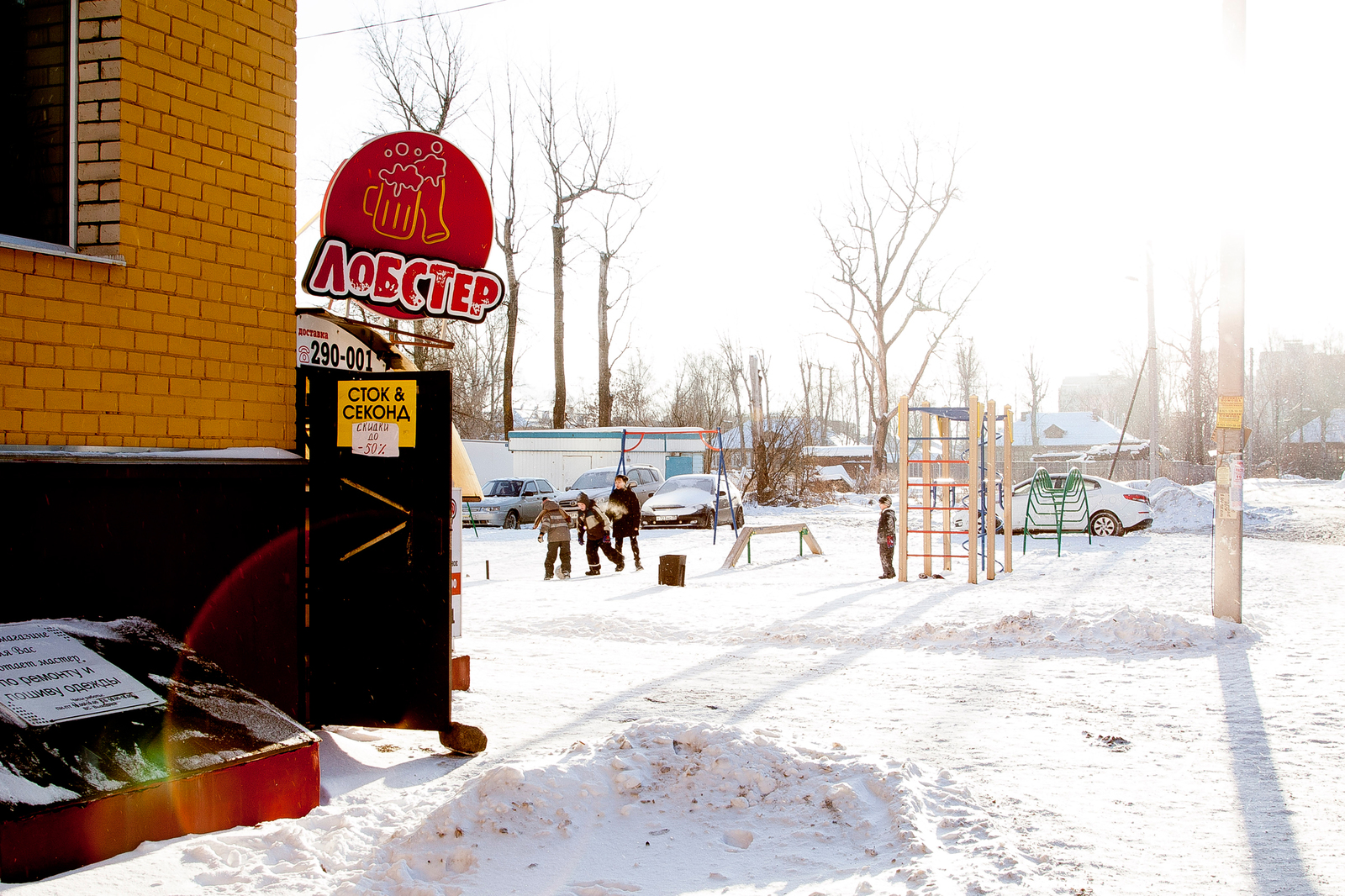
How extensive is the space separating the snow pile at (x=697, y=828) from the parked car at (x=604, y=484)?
19.3 m

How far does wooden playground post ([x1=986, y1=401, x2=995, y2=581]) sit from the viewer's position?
12.9 meters

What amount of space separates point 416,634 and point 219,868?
1873 millimetres

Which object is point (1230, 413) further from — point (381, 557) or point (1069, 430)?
point (1069, 430)

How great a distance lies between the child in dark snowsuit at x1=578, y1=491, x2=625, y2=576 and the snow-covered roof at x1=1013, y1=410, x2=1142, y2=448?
228ft

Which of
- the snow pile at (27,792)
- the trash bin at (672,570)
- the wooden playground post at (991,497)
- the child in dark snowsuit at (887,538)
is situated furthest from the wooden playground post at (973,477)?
the snow pile at (27,792)

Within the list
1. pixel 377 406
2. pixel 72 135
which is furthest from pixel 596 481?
pixel 72 135

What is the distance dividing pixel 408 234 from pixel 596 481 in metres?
19.3

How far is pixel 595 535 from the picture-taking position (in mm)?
14977

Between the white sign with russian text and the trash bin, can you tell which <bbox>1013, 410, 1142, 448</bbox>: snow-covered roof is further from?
the white sign with russian text

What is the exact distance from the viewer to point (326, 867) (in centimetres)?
355

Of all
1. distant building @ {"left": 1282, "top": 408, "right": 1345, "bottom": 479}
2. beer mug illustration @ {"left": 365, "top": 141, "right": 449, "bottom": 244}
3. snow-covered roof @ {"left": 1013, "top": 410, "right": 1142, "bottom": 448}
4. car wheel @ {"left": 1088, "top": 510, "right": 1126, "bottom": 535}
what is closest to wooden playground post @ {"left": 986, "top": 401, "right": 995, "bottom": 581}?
car wheel @ {"left": 1088, "top": 510, "right": 1126, "bottom": 535}

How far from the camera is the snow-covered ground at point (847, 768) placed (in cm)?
353

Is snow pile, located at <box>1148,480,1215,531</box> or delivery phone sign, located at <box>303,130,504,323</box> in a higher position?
delivery phone sign, located at <box>303,130,504,323</box>

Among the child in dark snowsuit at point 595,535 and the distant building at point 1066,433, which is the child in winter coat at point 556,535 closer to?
the child in dark snowsuit at point 595,535
